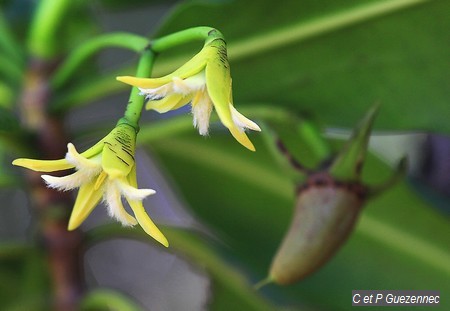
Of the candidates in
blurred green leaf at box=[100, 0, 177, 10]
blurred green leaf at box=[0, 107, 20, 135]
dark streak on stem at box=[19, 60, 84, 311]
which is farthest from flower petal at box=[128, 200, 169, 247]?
blurred green leaf at box=[100, 0, 177, 10]

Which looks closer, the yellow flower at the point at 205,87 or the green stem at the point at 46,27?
the yellow flower at the point at 205,87

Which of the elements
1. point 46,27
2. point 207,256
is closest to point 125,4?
point 46,27

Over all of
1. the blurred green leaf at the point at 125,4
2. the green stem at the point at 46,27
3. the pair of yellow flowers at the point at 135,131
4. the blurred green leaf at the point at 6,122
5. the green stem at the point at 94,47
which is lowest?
the pair of yellow flowers at the point at 135,131

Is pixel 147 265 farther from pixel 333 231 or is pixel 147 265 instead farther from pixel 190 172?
pixel 333 231

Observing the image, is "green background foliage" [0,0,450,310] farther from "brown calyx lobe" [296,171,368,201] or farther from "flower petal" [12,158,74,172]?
"flower petal" [12,158,74,172]

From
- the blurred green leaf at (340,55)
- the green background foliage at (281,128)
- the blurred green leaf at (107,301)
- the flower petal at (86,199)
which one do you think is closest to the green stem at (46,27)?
the green background foliage at (281,128)

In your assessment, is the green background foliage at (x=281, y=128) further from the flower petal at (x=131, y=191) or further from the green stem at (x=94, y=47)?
the flower petal at (x=131, y=191)

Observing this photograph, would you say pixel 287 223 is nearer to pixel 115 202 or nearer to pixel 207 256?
pixel 207 256
